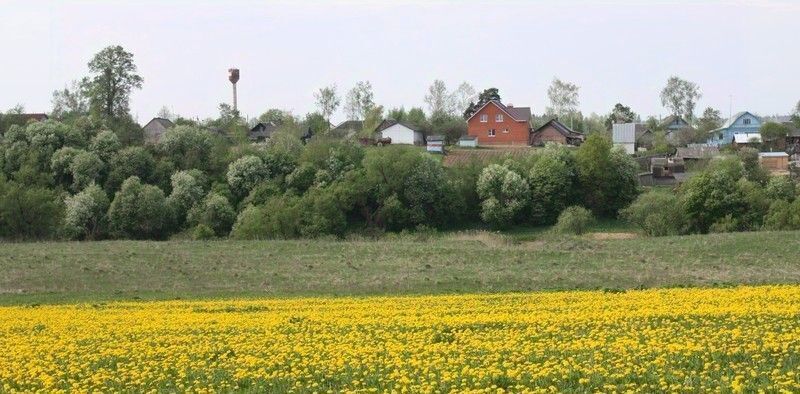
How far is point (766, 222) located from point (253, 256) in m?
44.3

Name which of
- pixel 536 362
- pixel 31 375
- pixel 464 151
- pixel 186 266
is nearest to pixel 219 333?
pixel 31 375

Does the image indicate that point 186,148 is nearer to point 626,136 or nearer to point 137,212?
point 137,212

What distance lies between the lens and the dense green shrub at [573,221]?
82.4 metres

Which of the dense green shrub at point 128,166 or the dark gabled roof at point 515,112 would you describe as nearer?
the dense green shrub at point 128,166

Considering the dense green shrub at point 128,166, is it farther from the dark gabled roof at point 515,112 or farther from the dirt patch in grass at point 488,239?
the dark gabled roof at point 515,112

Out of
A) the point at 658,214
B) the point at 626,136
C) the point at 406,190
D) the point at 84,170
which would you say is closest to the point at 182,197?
the point at 84,170

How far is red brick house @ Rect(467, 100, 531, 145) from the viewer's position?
138 metres

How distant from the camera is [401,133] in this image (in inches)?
5768

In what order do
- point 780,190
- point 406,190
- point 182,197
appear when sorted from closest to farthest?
point 780,190 < point 182,197 < point 406,190

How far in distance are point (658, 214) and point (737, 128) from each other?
10110cm

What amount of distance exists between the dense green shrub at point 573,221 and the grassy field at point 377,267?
1625 cm

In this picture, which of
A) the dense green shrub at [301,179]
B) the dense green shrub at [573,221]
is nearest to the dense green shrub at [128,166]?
the dense green shrub at [301,179]

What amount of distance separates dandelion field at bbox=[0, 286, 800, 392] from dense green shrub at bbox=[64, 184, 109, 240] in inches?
2199

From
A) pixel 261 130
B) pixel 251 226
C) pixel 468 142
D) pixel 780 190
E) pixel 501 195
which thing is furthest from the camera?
pixel 261 130
